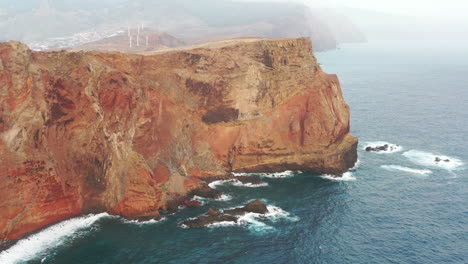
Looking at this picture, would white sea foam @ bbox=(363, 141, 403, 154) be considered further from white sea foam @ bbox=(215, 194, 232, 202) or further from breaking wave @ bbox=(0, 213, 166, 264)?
breaking wave @ bbox=(0, 213, 166, 264)

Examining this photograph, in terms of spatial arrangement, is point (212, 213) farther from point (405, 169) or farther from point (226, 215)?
point (405, 169)

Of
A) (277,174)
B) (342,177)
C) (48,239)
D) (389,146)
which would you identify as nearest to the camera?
(48,239)

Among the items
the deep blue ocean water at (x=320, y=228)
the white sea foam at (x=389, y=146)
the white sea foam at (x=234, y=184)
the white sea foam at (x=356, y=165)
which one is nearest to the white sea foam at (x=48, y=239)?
the deep blue ocean water at (x=320, y=228)

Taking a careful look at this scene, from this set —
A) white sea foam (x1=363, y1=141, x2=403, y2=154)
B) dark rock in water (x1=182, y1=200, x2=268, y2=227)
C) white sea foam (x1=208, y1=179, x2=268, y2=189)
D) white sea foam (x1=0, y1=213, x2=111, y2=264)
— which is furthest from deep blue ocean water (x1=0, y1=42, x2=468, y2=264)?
white sea foam (x1=363, y1=141, x2=403, y2=154)

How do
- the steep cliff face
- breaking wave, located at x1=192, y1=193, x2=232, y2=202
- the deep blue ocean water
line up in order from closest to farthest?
the deep blue ocean water
the steep cliff face
breaking wave, located at x1=192, y1=193, x2=232, y2=202

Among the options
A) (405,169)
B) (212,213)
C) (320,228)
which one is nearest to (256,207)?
(212,213)

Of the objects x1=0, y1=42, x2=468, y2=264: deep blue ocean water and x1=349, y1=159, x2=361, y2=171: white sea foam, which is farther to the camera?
x1=349, y1=159, x2=361, y2=171: white sea foam

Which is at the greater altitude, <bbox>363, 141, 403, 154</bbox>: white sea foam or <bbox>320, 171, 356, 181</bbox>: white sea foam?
<bbox>363, 141, 403, 154</bbox>: white sea foam
